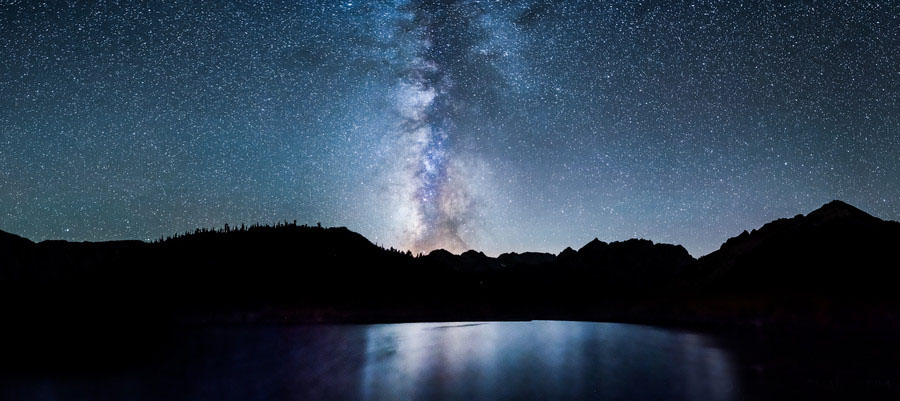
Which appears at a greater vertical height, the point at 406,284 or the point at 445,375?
the point at 406,284

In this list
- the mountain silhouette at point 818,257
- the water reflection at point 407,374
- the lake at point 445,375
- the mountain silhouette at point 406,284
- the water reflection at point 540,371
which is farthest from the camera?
the mountain silhouette at point 818,257

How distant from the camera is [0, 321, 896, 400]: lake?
811 inches

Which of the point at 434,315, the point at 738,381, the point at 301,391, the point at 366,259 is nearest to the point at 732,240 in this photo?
the point at 434,315

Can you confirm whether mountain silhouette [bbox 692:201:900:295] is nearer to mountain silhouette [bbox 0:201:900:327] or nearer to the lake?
mountain silhouette [bbox 0:201:900:327]

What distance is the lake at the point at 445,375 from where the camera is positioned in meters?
20.6

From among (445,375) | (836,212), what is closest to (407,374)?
(445,375)

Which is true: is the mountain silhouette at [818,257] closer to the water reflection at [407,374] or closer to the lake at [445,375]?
the lake at [445,375]

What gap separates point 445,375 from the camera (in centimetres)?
2467

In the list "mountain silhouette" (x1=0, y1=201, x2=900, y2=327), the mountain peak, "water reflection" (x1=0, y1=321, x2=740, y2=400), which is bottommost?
"water reflection" (x1=0, y1=321, x2=740, y2=400)

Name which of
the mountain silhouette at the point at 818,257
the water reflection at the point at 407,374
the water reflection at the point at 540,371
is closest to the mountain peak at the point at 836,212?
the mountain silhouette at the point at 818,257

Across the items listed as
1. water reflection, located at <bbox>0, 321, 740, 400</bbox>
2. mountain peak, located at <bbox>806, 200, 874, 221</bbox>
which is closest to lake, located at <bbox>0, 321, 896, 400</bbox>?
water reflection, located at <bbox>0, 321, 740, 400</bbox>

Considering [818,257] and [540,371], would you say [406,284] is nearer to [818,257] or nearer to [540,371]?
[540,371]

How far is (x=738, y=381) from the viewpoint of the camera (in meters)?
22.9

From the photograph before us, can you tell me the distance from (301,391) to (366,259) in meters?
79.3
